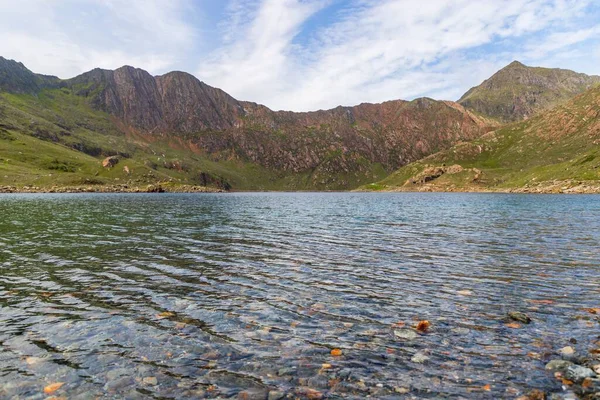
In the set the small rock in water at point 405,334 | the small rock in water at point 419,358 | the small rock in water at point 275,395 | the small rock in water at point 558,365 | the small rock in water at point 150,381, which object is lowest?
the small rock in water at point 558,365

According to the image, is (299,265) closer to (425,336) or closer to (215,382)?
(425,336)

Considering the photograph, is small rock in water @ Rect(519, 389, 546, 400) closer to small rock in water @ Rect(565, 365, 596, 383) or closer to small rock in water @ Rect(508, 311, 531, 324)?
small rock in water @ Rect(565, 365, 596, 383)

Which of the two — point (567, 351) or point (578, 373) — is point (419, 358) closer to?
point (578, 373)

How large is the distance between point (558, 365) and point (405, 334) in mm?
4917

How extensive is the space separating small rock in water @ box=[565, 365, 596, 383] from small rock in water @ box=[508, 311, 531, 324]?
4.28 meters

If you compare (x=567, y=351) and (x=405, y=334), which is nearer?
(x=567, y=351)

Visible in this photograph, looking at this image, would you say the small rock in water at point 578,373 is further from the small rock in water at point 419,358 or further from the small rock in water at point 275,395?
the small rock in water at point 275,395

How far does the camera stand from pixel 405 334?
14.1 metres

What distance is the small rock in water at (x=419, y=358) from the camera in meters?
11.8

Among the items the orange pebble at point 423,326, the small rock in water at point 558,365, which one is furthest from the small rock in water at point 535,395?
the orange pebble at point 423,326

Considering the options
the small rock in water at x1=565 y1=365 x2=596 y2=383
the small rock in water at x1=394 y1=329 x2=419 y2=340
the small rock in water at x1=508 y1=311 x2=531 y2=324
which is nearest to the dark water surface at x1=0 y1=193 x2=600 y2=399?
the small rock in water at x1=394 y1=329 x2=419 y2=340

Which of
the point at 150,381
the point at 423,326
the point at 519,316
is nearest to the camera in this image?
the point at 150,381

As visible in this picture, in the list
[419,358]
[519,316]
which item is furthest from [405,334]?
[519,316]

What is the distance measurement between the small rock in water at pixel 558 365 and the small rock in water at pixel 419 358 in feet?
12.0
